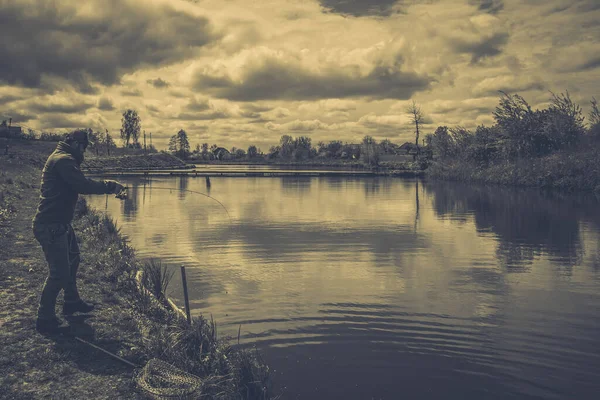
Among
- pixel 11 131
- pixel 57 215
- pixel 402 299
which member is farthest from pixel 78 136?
pixel 11 131

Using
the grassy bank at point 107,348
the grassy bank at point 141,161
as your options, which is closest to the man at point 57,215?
the grassy bank at point 107,348

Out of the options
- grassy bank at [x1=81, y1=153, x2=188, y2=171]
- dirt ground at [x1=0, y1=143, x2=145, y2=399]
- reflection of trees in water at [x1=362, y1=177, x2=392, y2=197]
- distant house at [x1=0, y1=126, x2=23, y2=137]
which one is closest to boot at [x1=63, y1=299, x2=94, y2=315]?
dirt ground at [x1=0, y1=143, x2=145, y2=399]

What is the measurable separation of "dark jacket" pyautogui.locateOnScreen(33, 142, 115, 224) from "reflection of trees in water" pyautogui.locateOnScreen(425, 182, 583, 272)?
14911 mm

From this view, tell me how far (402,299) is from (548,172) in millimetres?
48688

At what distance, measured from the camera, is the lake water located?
29.4ft

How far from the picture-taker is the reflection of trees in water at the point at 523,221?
20.3 meters

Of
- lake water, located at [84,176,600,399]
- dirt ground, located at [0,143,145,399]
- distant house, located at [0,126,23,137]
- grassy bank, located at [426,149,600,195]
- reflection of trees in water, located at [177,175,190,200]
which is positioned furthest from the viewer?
distant house, located at [0,126,23,137]

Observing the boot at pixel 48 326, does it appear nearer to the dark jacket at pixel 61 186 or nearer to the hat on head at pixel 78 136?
the dark jacket at pixel 61 186

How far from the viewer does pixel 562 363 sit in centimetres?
942

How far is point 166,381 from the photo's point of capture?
692 cm

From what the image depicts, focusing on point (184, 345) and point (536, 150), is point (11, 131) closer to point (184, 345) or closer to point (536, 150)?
point (536, 150)

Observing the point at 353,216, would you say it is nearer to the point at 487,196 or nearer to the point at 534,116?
the point at 487,196

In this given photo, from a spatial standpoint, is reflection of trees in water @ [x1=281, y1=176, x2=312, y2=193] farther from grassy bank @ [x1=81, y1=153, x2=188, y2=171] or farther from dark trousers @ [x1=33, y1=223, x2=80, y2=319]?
grassy bank @ [x1=81, y1=153, x2=188, y2=171]

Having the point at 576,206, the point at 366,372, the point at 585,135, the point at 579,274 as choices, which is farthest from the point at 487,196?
the point at 366,372
